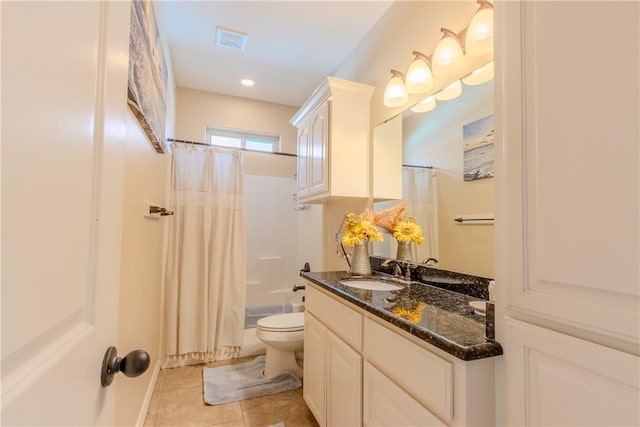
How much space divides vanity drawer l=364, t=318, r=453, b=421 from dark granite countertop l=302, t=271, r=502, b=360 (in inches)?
2.2

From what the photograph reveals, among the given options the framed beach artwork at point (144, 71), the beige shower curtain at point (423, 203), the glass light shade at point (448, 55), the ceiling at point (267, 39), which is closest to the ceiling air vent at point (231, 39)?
the ceiling at point (267, 39)

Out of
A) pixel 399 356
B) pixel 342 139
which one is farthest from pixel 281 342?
pixel 342 139

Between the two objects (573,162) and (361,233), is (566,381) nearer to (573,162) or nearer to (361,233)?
(573,162)

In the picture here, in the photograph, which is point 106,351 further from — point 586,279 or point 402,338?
point 586,279

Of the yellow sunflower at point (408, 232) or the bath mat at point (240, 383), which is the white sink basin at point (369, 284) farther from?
the bath mat at point (240, 383)

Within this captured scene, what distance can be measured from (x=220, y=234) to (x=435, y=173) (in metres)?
1.90

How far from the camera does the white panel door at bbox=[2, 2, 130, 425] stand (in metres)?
0.30

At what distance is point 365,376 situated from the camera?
1151mm

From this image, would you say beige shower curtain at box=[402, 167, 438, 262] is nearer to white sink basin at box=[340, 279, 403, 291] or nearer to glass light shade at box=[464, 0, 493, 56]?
white sink basin at box=[340, 279, 403, 291]

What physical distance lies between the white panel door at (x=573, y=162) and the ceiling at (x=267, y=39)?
5.42 feet

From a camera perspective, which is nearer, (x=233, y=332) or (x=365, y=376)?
(x=365, y=376)

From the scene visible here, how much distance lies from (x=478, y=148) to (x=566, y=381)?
1037 mm

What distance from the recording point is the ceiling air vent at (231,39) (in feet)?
7.21

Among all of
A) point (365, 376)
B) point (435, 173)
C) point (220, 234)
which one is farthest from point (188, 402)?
point (435, 173)
